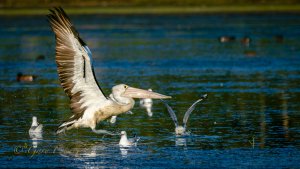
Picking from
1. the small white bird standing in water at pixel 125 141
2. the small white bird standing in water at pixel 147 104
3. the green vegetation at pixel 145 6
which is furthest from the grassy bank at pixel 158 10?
the small white bird standing in water at pixel 125 141

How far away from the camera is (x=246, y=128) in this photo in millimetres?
14461

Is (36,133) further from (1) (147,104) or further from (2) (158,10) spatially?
(2) (158,10)

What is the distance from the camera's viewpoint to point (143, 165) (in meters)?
11.1

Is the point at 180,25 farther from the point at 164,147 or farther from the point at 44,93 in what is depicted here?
the point at 164,147

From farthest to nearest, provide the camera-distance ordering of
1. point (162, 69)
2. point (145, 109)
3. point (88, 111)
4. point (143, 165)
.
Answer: point (162, 69) < point (145, 109) < point (88, 111) < point (143, 165)

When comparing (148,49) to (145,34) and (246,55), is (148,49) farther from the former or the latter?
(145,34)

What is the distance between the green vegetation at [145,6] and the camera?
74.9 metres

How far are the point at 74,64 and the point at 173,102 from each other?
6590 millimetres

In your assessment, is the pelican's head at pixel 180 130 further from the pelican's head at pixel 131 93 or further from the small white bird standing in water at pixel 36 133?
the small white bird standing in water at pixel 36 133

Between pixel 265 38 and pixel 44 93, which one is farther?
pixel 265 38

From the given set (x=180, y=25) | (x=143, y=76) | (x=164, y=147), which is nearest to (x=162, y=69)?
(x=143, y=76)

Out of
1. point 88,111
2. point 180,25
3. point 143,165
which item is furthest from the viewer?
point 180,25

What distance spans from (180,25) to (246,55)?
2458 cm

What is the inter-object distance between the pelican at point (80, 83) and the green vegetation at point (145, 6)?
2358 inches
